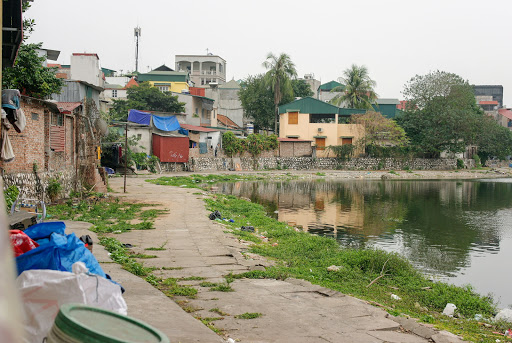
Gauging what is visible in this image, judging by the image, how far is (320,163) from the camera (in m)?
51.2

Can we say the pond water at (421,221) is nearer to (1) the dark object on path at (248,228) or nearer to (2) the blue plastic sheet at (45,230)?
(1) the dark object on path at (248,228)

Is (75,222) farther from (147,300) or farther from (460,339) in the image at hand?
(460,339)

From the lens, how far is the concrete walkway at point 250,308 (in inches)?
215

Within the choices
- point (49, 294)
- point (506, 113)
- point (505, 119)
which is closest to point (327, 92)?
point (505, 119)

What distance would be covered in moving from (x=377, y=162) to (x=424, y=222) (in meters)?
32.1

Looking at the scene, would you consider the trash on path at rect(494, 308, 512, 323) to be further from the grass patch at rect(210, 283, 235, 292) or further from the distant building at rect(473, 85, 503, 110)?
the distant building at rect(473, 85, 503, 110)

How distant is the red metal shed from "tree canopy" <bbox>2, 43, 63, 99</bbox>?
20487 millimetres

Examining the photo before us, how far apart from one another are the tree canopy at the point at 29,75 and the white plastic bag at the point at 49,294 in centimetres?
1533

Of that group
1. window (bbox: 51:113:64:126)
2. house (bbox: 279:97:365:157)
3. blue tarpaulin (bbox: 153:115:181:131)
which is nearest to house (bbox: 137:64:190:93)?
house (bbox: 279:97:365:157)

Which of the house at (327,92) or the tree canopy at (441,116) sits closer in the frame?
the tree canopy at (441,116)

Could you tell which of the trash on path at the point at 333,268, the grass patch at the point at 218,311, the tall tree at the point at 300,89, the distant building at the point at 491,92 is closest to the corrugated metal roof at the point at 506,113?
the distant building at the point at 491,92

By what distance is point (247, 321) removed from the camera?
5.98 metres

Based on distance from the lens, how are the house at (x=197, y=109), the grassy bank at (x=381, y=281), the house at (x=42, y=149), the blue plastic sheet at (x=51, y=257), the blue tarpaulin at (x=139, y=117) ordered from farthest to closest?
the house at (x=197, y=109) < the blue tarpaulin at (x=139, y=117) < the house at (x=42, y=149) < the grassy bank at (x=381, y=281) < the blue plastic sheet at (x=51, y=257)

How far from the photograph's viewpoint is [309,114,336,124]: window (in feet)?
175
